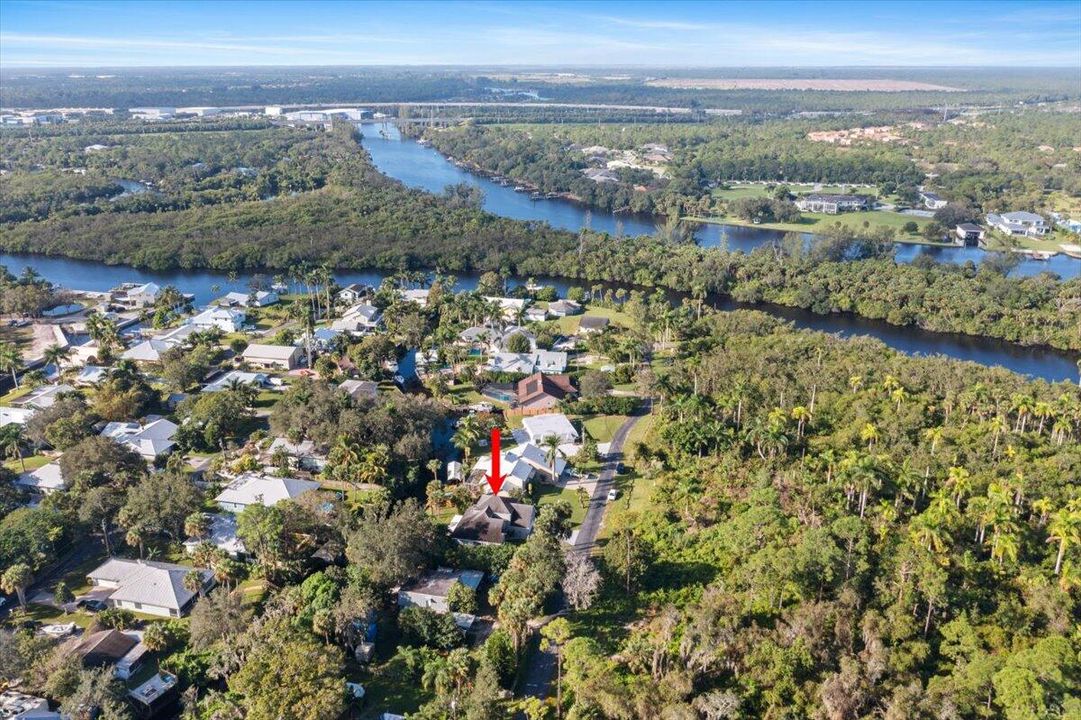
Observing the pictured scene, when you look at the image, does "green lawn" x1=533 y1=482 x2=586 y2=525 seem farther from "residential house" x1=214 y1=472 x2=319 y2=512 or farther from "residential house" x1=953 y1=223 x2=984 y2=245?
"residential house" x1=953 y1=223 x2=984 y2=245

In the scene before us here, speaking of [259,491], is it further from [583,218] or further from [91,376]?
[583,218]

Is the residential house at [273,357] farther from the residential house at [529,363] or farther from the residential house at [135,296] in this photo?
the residential house at [135,296]

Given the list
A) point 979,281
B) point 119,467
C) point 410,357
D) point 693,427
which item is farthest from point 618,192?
point 119,467

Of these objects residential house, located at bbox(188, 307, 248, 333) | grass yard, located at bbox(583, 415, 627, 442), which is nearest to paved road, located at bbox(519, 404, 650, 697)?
grass yard, located at bbox(583, 415, 627, 442)

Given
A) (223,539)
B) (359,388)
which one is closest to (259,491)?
(223,539)

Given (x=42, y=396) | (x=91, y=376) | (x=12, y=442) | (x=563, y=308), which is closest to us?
(x=12, y=442)
